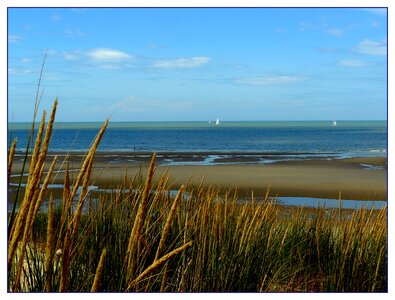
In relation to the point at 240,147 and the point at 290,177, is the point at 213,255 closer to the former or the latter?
the point at 290,177

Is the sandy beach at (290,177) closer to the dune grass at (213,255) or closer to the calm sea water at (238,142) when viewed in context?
the calm sea water at (238,142)

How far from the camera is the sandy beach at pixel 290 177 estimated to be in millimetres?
15797

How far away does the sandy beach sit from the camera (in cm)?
1580

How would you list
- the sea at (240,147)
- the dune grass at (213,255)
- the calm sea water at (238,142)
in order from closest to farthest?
the dune grass at (213,255) → the sea at (240,147) → the calm sea water at (238,142)

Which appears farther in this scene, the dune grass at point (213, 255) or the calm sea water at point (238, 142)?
the calm sea water at point (238, 142)

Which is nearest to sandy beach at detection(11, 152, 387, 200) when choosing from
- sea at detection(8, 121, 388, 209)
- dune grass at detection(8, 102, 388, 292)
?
sea at detection(8, 121, 388, 209)

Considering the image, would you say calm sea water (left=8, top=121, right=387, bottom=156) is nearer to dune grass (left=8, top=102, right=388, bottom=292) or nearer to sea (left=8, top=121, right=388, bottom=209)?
sea (left=8, top=121, right=388, bottom=209)

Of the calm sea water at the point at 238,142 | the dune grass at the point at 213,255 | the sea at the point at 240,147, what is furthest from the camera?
the calm sea water at the point at 238,142

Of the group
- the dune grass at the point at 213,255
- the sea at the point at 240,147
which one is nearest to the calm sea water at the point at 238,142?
the sea at the point at 240,147

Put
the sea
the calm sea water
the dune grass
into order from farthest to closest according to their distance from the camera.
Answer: the calm sea water → the sea → the dune grass
